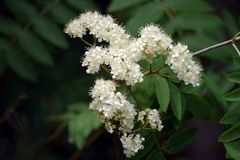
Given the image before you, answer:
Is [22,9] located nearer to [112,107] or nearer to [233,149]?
[112,107]

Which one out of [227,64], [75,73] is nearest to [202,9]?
[227,64]

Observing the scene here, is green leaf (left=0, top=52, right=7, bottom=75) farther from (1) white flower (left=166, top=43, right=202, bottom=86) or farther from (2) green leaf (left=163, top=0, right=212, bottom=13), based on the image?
(1) white flower (left=166, top=43, right=202, bottom=86)

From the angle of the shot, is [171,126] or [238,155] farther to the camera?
[171,126]

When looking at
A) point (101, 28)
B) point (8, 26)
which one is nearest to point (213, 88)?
point (101, 28)

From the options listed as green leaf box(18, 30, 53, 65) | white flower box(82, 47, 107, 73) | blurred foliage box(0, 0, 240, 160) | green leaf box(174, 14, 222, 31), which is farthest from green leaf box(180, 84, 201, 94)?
green leaf box(18, 30, 53, 65)

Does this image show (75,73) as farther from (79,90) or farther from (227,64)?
(227,64)

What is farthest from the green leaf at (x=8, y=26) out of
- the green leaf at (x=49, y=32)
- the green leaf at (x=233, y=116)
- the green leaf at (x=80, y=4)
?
the green leaf at (x=233, y=116)
